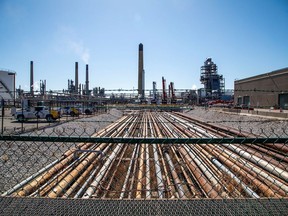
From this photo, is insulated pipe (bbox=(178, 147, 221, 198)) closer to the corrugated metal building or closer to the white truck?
the white truck

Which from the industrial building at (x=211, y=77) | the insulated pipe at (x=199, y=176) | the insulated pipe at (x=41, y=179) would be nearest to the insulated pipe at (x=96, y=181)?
the insulated pipe at (x=41, y=179)

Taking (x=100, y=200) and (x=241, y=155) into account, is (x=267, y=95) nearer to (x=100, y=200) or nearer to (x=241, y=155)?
(x=241, y=155)

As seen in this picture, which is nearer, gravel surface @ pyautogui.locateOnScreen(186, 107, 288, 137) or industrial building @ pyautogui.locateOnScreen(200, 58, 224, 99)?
gravel surface @ pyautogui.locateOnScreen(186, 107, 288, 137)

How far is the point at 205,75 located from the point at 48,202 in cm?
6845

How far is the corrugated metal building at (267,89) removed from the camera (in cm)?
3025

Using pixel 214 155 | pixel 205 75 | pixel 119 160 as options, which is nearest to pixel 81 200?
pixel 119 160

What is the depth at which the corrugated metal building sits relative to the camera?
1191 inches

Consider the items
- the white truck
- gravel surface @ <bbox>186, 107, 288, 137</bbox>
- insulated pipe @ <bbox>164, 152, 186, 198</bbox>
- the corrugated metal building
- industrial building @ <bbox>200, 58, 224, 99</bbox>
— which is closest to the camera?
insulated pipe @ <bbox>164, 152, 186, 198</bbox>

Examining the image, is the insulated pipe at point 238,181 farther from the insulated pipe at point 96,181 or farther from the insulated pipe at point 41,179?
the insulated pipe at point 41,179

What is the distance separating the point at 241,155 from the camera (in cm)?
607

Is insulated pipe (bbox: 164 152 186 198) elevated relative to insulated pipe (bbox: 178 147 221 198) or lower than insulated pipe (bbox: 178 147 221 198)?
lower

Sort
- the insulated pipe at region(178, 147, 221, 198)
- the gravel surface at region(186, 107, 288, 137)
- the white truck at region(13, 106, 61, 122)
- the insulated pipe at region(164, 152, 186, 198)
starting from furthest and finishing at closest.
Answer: the white truck at region(13, 106, 61, 122) < the gravel surface at region(186, 107, 288, 137) < the insulated pipe at region(164, 152, 186, 198) < the insulated pipe at region(178, 147, 221, 198)

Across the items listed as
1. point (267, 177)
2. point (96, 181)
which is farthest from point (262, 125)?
point (96, 181)

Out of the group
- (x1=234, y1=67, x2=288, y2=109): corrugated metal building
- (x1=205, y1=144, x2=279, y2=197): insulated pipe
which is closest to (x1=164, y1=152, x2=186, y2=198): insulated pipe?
(x1=205, y1=144, x2=279, y2=197): insulated pipe
